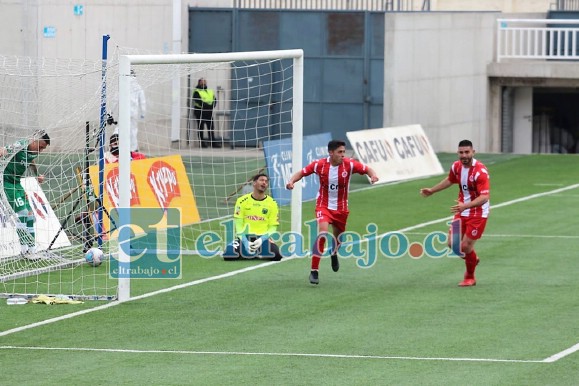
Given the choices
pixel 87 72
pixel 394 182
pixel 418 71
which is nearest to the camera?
pixel 87 72

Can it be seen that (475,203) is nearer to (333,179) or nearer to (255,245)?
(333,179)

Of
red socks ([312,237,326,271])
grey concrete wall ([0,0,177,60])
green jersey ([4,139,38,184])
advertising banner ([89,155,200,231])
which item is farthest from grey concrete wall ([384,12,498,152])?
red socks ([312,237,326,271])

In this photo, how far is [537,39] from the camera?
3934cm

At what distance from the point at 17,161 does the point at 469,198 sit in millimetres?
6065

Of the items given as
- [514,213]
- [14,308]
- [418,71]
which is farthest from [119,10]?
[14,308]

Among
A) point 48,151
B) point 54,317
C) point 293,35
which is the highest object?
point 293,35

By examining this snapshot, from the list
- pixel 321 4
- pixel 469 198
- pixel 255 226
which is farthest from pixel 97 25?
pixel 469 198

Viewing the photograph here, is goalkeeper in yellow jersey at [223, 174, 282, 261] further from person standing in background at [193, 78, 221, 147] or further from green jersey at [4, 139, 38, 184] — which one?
person standing in background at [193, 78, 221, 147]

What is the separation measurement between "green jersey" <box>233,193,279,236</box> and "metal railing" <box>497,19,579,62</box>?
20647 millimetres

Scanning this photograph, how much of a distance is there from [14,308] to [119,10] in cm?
2059

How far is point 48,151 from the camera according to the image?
770 inches

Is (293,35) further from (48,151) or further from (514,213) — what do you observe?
(48,151)

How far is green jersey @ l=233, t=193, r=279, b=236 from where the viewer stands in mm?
19156

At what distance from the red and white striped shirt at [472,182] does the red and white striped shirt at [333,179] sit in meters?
1.28
